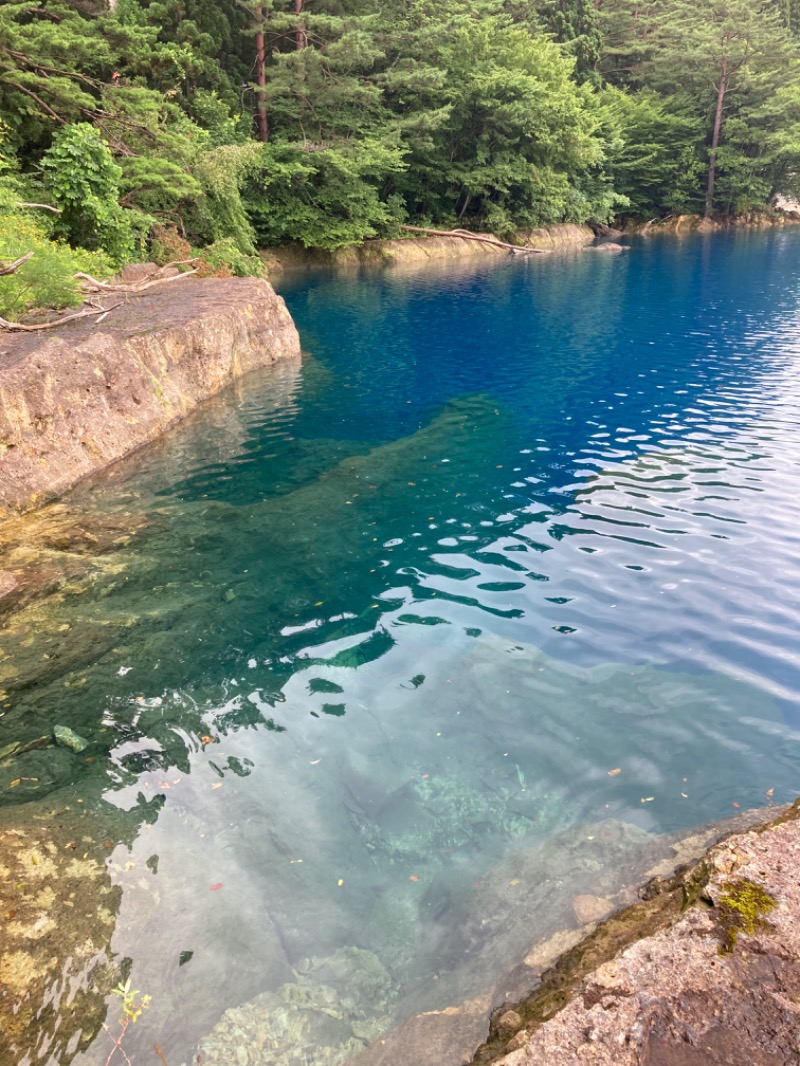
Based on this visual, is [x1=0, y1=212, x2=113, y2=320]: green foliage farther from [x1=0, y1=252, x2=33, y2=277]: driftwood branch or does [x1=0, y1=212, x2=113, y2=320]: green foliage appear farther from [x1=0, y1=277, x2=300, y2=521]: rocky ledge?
[x1=0, y1=277, x2=300, y2=521]: rocky ledge

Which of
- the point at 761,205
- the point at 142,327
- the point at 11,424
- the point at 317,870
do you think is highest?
the point at 761,205

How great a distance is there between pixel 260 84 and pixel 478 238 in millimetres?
12428

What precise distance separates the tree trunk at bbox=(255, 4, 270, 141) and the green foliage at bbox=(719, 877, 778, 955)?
116 feet

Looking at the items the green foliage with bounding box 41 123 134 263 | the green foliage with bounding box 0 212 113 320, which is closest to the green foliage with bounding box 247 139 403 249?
the green foliage with bounding box 41 123 134 263

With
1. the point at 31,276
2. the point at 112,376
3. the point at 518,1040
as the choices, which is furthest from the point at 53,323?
the point at 518,1040

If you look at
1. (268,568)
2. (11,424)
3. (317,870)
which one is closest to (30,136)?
(11,424)

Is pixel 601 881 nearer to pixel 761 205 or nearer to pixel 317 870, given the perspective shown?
pixel 317 870

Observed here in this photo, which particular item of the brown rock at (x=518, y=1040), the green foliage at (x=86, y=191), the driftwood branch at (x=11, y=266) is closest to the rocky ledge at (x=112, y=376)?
the driftwood branch at (x=11, y=266)

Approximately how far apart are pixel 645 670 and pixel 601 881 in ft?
6.39

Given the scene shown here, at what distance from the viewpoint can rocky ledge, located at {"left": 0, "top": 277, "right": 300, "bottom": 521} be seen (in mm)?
8312

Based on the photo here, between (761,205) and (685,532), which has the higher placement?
(761,205)

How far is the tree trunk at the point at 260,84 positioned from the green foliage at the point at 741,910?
116 ft

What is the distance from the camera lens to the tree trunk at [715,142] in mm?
46125

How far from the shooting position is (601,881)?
3.46 meters
